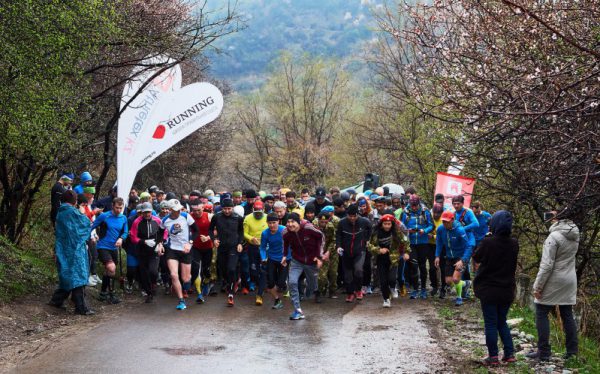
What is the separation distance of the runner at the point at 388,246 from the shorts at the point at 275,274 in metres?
1.77

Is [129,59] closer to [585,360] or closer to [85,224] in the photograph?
[85,224]

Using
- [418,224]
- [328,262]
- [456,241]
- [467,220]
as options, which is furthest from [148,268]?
[467,220]

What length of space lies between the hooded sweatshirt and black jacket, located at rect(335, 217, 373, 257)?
18.2 ft

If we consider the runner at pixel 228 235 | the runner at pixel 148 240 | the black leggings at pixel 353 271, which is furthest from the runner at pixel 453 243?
the runner at pixel 148 240

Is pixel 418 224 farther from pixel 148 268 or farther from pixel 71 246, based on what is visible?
pixel 71 246

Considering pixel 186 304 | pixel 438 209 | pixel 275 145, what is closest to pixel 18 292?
pixel 186 304

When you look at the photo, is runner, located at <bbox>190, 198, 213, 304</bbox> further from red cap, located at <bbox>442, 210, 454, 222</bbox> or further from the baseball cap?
red cap, located at <bbox>442, 210, 454, 222</bbox>

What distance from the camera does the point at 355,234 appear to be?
49.1 feet

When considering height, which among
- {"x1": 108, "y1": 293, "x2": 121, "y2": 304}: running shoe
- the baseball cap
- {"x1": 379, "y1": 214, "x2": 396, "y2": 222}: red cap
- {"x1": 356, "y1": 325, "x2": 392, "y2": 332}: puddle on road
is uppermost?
the baseball cap

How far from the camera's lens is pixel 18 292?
1325cm

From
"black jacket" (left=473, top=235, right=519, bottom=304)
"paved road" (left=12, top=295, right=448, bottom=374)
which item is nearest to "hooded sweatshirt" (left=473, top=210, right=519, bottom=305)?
"black jacket" (left=473, top=235, right=519, bottom=304)

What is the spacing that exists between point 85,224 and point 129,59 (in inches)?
185

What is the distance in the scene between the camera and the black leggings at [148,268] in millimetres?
14750

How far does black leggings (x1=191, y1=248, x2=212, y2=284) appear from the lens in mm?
15336
